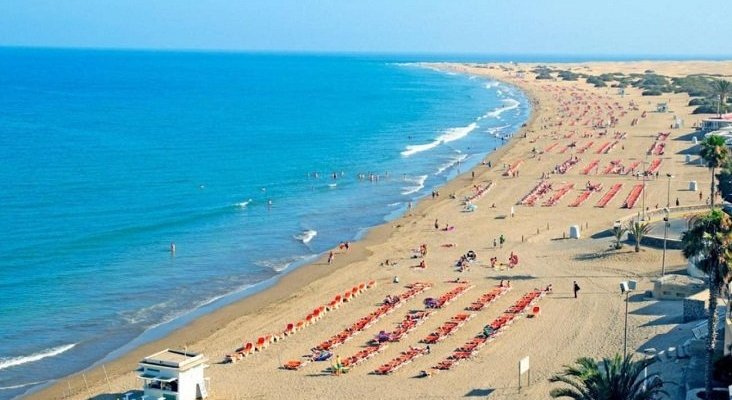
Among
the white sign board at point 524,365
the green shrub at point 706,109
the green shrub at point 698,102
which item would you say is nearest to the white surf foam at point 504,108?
the green shrub at point 698,102

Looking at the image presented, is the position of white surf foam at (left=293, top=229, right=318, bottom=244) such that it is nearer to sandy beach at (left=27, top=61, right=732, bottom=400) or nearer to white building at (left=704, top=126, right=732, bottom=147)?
sandy beach at (left=27, top=61, right=732, bottom=400)

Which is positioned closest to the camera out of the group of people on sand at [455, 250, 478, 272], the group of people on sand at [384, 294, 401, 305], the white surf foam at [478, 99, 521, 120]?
the group of people on sand at [384, 294, 401, 305]

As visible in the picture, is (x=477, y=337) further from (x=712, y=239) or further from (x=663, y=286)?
(x=712, y=239)

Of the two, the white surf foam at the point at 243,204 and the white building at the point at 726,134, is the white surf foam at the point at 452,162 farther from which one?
the white building at the point at 726,134

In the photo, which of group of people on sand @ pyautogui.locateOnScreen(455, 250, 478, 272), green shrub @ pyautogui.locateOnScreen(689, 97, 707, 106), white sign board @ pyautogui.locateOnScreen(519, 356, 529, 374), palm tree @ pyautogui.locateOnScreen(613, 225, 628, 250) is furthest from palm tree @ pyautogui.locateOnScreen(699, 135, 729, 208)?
green shrub @ pyautogui.locateOnScreen(689, 97, 707, 106)

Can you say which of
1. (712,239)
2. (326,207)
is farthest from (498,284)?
(326,207)

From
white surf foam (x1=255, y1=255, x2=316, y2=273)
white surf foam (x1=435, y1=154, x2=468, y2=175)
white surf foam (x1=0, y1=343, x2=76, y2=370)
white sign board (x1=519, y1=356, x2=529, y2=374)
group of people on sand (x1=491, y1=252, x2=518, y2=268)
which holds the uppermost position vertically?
white surf foam (x1=435, y1=154, x2=468, y2=175)

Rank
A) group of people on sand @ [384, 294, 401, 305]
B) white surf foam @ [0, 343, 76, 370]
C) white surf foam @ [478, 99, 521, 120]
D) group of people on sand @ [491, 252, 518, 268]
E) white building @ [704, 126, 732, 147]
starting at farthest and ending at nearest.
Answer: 1. white surf foam @ [478, 99, 521, 120]
2. white building @ [704, 126, 732, 147]
3. group of people on sand @ [491, 252, 518, 268]
4. group of people on sand @ [384, 294, 401, 305]
5. white surf foam @ [0, 343, 76, 370]

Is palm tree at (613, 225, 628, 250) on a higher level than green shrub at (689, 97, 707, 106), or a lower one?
lower
